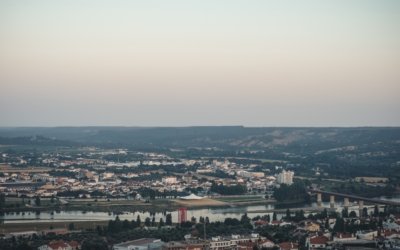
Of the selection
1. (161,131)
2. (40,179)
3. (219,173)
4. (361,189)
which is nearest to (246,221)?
(361,189)

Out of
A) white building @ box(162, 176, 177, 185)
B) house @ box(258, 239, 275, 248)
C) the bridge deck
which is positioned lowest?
house @ box(258, 239, 275, 248)

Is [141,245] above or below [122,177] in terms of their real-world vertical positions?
below

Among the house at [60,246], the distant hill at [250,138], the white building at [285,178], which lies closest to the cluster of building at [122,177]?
the white building at [285,178]

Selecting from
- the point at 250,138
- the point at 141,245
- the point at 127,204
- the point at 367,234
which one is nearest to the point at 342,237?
the point at 367,234

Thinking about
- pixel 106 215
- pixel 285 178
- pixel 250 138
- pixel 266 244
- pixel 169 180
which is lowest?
pixel 106 215

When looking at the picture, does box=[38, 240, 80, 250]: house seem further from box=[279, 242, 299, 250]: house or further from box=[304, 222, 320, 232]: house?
box=[304, 222, 320, 232]: house

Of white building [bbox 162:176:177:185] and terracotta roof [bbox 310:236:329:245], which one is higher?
white building [bbox 162:176:177:185]

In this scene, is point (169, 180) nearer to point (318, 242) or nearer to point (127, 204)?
point (127, 204)

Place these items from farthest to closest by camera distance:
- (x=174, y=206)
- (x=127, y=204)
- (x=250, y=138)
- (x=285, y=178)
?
(x=250, y=138) < (x=285, y=178) < (x=127, y=204) < (x=174, y=206)

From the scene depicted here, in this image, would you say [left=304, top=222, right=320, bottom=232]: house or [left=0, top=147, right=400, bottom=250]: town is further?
[left=304, top=222, right=320, bottom=232]: house

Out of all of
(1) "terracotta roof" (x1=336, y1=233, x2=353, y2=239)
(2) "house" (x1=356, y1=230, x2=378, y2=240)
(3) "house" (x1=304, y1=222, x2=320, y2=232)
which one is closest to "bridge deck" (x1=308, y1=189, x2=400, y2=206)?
(3) "house" (x1=304, y1=222, x2=320, y2=232)

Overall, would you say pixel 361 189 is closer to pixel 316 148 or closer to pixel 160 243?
pixel 160 243

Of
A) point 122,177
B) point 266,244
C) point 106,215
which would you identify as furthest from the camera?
point 122,177
